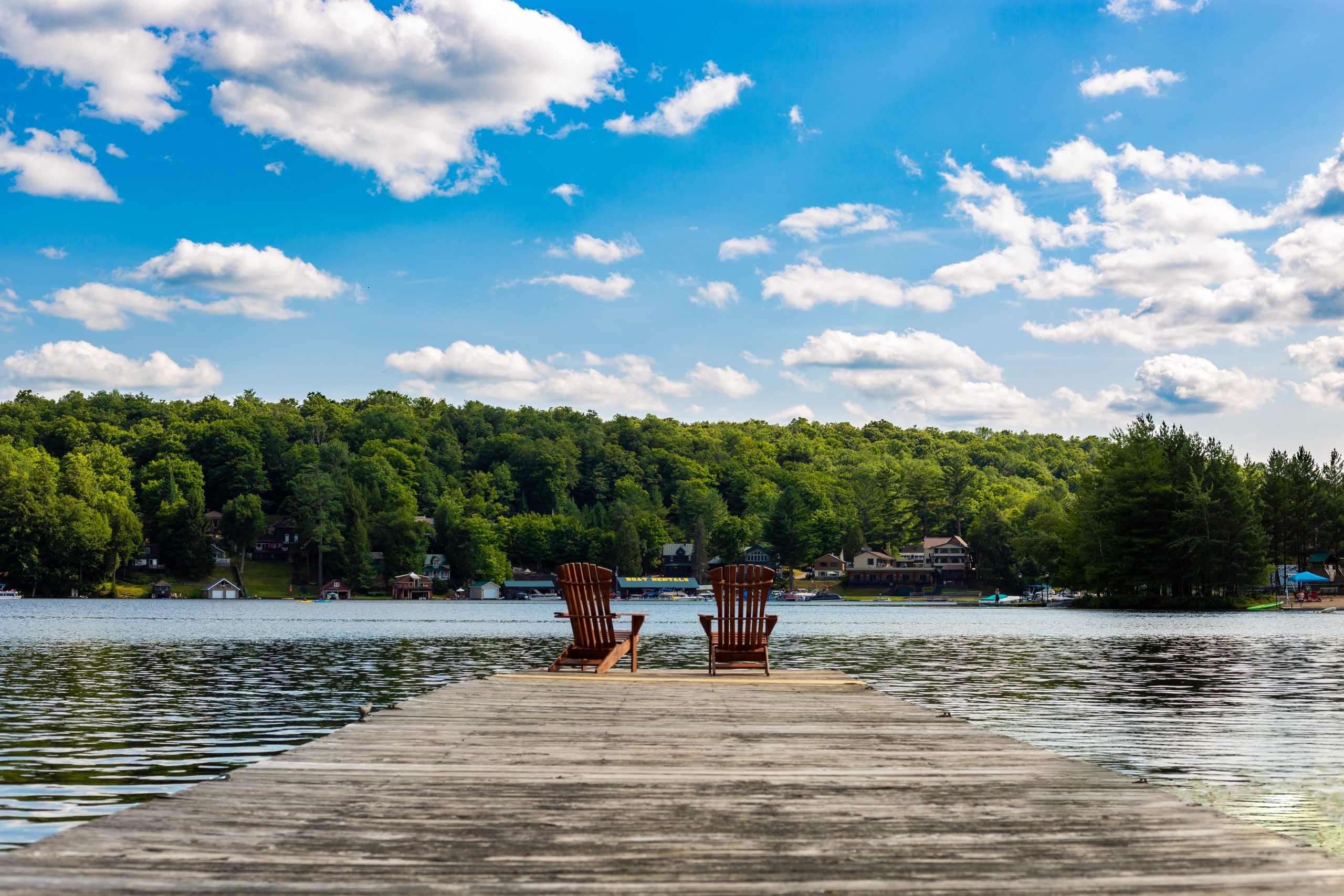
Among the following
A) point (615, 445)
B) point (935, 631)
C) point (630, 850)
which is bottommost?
point (935, 631)

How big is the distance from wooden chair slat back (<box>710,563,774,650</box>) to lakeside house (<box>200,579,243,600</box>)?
109 m

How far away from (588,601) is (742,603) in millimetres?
1890

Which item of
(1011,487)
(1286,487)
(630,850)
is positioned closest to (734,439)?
(1011,487)

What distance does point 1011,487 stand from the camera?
15312 centimetres

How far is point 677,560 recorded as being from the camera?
155625 millimetres

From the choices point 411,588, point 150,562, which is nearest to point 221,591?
point 150,562

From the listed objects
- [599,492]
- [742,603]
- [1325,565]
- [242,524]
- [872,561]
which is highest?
[599,492]

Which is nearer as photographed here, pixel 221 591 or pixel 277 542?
pixel 221 591

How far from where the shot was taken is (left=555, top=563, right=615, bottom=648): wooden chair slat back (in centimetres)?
1294

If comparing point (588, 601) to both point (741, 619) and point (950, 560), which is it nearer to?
point (741, 619)

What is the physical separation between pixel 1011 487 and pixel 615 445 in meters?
58.2

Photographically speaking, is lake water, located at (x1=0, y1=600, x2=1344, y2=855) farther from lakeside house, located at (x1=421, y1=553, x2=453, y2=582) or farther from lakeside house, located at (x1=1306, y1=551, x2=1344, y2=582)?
lakeside house, located at (x1=421, y1=553, x2=453, y2=582)

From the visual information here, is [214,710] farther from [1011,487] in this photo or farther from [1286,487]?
[1011,487]

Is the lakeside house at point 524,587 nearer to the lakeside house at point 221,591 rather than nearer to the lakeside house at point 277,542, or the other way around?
the lakeside house at point 277,542
